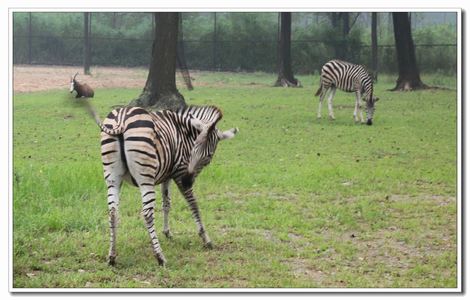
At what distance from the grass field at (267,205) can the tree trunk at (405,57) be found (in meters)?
0.23

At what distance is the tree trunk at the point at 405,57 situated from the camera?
Result: 14094 millimetres

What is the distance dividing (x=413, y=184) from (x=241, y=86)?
5.80 m

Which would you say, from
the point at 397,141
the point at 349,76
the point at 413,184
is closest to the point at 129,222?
the point at 413,184

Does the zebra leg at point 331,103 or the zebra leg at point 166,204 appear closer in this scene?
the zebra leg at point 166,204

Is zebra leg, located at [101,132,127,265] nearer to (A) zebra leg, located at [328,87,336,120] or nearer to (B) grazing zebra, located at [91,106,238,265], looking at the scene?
(B) grazing zebra, located at [91,106,238,265]

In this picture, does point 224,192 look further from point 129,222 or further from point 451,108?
point 451,108

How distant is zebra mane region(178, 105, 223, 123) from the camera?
6.47 meters

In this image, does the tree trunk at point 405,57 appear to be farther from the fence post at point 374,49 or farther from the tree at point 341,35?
the tree at point 341,35

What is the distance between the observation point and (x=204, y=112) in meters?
6.51

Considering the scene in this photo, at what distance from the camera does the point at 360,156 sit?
36.7 ft

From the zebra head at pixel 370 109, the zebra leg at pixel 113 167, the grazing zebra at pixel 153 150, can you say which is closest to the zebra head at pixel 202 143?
the grazing zebra at pixel 153 150

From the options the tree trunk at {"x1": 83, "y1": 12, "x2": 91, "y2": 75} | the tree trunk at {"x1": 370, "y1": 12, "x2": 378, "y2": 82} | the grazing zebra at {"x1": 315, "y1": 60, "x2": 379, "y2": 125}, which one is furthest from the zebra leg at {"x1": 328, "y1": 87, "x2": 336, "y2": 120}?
the tree trunk at {"x1": 83, "y1": 12, "x2": 91, "y2": 75}

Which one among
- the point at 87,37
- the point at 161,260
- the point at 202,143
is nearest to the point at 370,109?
the point at 87,37
